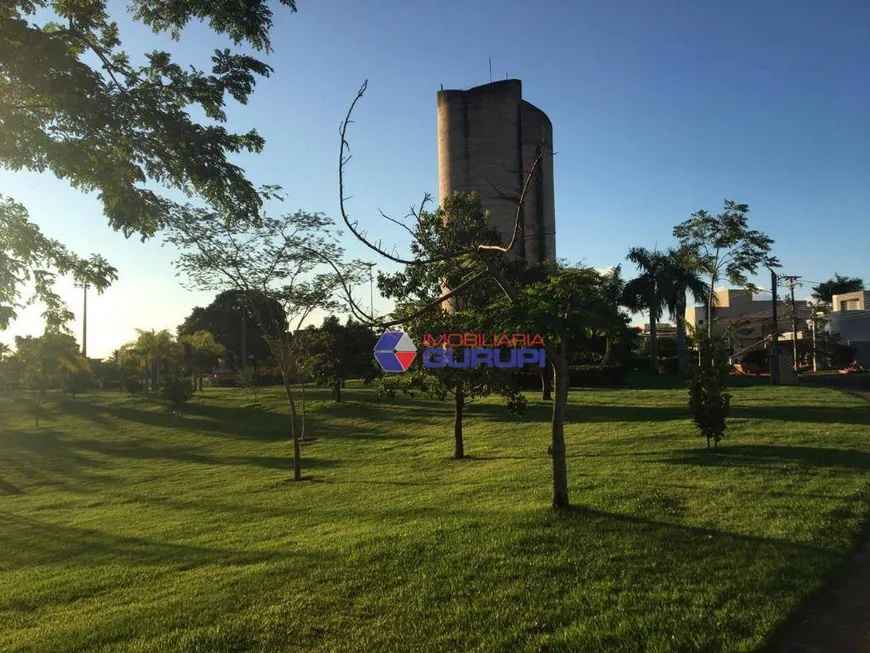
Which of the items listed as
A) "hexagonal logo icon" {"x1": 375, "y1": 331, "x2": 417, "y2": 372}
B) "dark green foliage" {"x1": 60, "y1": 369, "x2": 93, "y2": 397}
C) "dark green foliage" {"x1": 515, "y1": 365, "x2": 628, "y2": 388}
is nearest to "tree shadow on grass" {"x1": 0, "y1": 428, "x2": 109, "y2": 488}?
"dark green foliage" {"x1": 60, "y1": 369, "x2": 93, "y2": 397}

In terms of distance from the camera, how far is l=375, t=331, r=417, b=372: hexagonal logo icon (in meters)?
28.0

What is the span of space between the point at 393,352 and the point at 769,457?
68.5 feet

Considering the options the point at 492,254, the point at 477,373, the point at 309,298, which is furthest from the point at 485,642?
the point at 309,298

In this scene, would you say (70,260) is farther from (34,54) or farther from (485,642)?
(485,642)

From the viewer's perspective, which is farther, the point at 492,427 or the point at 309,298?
the point at 492,427

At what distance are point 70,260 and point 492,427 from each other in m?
15.3

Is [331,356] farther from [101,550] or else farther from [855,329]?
[855,329]

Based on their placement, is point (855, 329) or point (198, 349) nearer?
point (198, 349)

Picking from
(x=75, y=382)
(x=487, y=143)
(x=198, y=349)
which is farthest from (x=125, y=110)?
(x=75, y=382)

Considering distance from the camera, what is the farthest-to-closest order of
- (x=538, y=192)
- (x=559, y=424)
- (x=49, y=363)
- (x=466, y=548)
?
(x=538, y=192) → (x=49, y=363) → (x=559, y=424) → (x=466, y=548)

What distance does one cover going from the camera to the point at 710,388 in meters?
12.1

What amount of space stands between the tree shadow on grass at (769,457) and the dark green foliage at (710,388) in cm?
53

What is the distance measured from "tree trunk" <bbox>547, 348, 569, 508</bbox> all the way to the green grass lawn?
38 centimetres

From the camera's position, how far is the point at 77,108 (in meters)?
6.62
